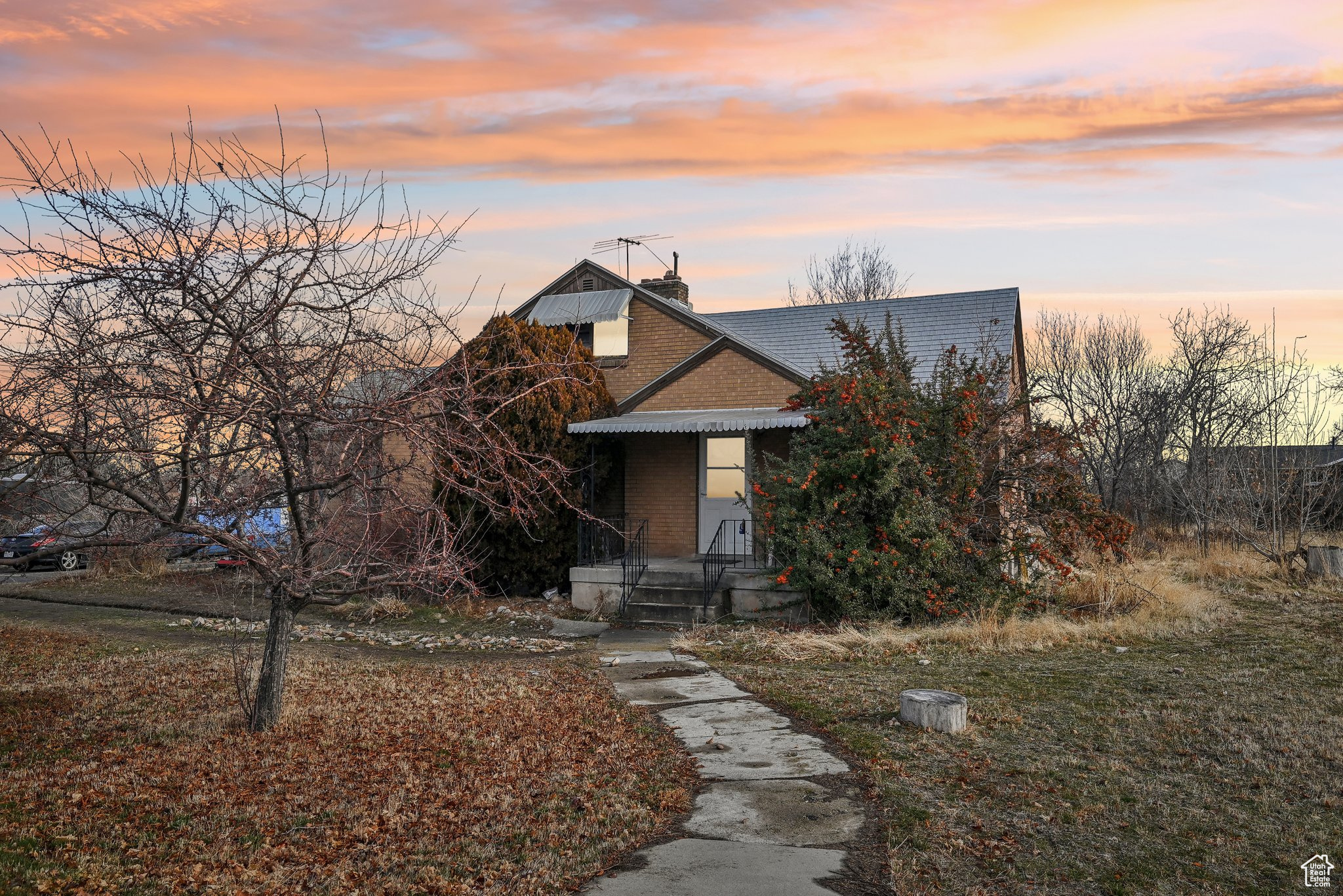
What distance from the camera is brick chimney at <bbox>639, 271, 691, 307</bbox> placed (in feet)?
68.4

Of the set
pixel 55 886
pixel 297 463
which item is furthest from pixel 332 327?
pixel 55 886

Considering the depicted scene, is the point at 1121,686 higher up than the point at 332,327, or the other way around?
the point at 332,327

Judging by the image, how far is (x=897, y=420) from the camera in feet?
41.2

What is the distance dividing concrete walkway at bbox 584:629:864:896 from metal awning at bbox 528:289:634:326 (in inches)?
417

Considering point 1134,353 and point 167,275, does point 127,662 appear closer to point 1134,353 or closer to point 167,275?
point 167,275

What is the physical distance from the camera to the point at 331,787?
19.7ft

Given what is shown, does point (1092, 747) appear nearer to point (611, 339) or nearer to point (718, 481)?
point (718, 481)

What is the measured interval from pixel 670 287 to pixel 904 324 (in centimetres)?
517

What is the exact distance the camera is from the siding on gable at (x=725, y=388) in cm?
1599

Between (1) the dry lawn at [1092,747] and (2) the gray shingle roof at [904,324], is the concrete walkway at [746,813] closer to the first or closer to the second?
(1) the dry lawn at [1092,747]

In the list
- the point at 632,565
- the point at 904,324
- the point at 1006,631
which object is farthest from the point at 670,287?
the point at 1006,631

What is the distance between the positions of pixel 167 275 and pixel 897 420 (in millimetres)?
9474

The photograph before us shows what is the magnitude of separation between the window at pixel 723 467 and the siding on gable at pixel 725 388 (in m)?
0.66

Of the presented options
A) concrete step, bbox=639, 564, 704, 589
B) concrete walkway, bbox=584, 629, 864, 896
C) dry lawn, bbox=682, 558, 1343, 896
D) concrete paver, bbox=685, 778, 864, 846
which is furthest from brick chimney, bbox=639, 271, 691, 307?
concrete paver, bbox=685, 778, 864, 846
